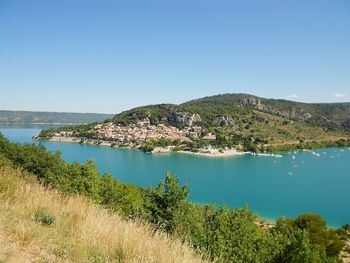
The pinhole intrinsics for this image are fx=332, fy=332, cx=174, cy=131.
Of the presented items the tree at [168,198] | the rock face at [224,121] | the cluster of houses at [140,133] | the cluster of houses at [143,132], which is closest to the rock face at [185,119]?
the cluster of houses at [140,133]

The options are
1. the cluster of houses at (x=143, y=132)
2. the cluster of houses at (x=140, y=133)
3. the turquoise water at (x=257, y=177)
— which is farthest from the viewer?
the cluster of houses at (x=143, y=132)

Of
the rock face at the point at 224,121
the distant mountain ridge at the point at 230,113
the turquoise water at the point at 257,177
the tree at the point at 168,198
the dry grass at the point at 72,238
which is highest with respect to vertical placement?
the distant mountain ridge at the point at 230,113

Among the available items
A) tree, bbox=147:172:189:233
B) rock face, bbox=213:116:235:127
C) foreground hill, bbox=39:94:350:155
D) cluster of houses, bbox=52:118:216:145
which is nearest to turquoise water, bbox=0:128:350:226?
foreground hill, bbox=39:94:350:155

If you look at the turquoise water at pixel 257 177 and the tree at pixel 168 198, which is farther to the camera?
Answer: the turquoise water at pixel 257 177

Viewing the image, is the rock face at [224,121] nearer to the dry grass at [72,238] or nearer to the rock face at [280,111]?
the rock face at [280,111]

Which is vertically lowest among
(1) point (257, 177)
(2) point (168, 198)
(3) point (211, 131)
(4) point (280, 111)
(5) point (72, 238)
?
(1) point (257, 177)

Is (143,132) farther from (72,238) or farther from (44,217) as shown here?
(72,238)

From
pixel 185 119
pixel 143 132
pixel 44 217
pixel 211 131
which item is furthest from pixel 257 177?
pixel 185 119
